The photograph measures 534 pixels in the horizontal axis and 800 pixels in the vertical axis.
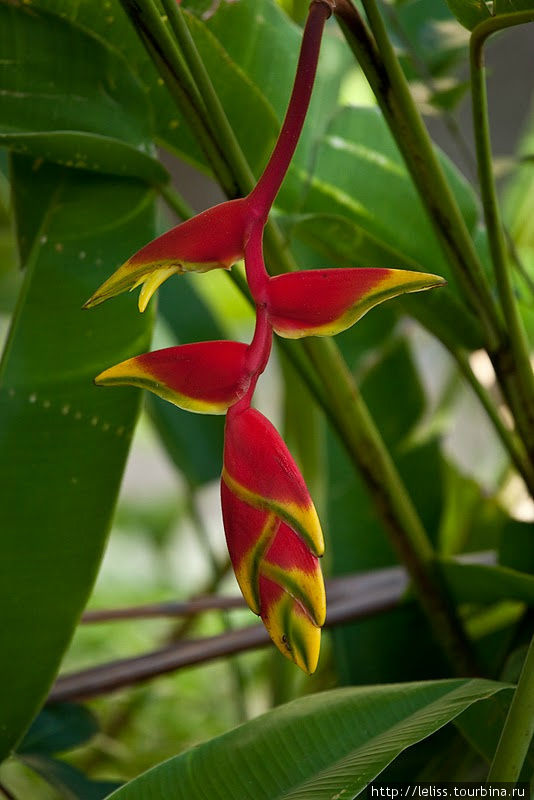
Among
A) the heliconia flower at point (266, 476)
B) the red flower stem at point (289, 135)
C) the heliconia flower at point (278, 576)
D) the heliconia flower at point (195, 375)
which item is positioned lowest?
the heliconia flower at point (278, 576)

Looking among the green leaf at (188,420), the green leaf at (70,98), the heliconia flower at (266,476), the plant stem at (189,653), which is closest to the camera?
the heliconia flower at (266,476)

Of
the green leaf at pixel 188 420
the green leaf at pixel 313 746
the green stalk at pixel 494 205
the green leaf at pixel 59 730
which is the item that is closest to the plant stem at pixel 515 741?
the green leaf at pixel 313 746

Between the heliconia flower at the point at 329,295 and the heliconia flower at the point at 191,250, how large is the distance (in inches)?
0.6

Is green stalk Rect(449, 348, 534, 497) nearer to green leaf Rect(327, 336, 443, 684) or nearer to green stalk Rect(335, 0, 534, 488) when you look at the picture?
green stalk Rect(335, 0, 534, 488)

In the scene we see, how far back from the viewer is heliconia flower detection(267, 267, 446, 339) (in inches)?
6.9

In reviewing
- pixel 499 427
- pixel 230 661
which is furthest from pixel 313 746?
pixel 230 661

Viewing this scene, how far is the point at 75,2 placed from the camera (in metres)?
0.29

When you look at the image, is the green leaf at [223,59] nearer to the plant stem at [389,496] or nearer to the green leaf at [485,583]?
the plant stem at [389,496]

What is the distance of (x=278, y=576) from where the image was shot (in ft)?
0.55

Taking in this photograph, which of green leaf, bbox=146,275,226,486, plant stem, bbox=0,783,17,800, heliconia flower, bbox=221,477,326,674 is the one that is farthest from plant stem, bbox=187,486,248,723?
heliconia flower, bbox=221,477,326,674

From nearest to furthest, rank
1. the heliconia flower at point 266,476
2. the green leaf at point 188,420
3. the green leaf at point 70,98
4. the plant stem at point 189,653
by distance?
the heliconia flower at point 266,476
the green leaf at point 70,98
the plant stem at point 189,653
the green leaf at point 188,420

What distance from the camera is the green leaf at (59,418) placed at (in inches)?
11.4

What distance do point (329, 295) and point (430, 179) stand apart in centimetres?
12

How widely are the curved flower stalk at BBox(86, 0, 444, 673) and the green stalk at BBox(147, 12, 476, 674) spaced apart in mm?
111
